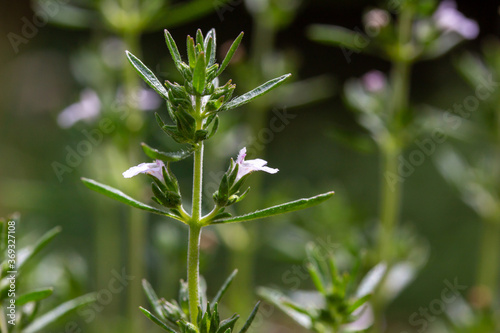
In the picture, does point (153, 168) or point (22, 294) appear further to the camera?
point (22, 294)

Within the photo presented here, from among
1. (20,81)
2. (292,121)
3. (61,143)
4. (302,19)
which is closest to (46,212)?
(61,143)

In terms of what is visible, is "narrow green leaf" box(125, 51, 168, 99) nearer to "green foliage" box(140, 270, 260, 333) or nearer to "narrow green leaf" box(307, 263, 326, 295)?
"green foliage" box(140, 270, 260, 333)

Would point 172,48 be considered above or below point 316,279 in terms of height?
above

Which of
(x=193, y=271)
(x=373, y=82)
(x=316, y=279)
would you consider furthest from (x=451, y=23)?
(x=193, y=271)

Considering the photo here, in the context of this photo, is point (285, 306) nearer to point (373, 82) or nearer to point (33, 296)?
A: point (33, 296)

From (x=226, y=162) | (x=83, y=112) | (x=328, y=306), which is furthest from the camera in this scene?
(x=226, y=162)

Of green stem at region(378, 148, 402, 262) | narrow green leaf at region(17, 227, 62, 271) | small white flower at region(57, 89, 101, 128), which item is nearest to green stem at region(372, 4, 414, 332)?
green stem at region(378, 148, 402, 262)
